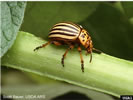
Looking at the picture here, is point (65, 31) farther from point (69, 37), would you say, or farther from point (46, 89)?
point (46, 89)

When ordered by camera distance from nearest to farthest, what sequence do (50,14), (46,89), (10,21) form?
(10,21) → (50,14) → (46,89)

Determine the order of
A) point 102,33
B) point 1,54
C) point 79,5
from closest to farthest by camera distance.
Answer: point 1,54
point 79,5
point 102,33

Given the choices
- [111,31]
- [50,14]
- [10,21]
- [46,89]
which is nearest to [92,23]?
[111,31]

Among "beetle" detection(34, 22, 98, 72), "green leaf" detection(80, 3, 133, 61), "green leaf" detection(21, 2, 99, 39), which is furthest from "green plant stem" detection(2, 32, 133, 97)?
"green leaf" detection(80, 3, 133, 61)

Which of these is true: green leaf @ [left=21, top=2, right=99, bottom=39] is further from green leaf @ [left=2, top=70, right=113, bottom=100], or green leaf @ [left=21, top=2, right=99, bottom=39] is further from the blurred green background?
green leaf @ [left=2, top=70, right=113, bottom=100]

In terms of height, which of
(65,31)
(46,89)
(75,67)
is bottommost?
(46,89)

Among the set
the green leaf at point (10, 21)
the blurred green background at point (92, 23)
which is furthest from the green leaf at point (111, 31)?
the green leaf at point (10, 21)

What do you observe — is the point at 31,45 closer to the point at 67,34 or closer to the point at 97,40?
the point at 67,34

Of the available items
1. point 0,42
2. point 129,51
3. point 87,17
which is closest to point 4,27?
point 0,42
